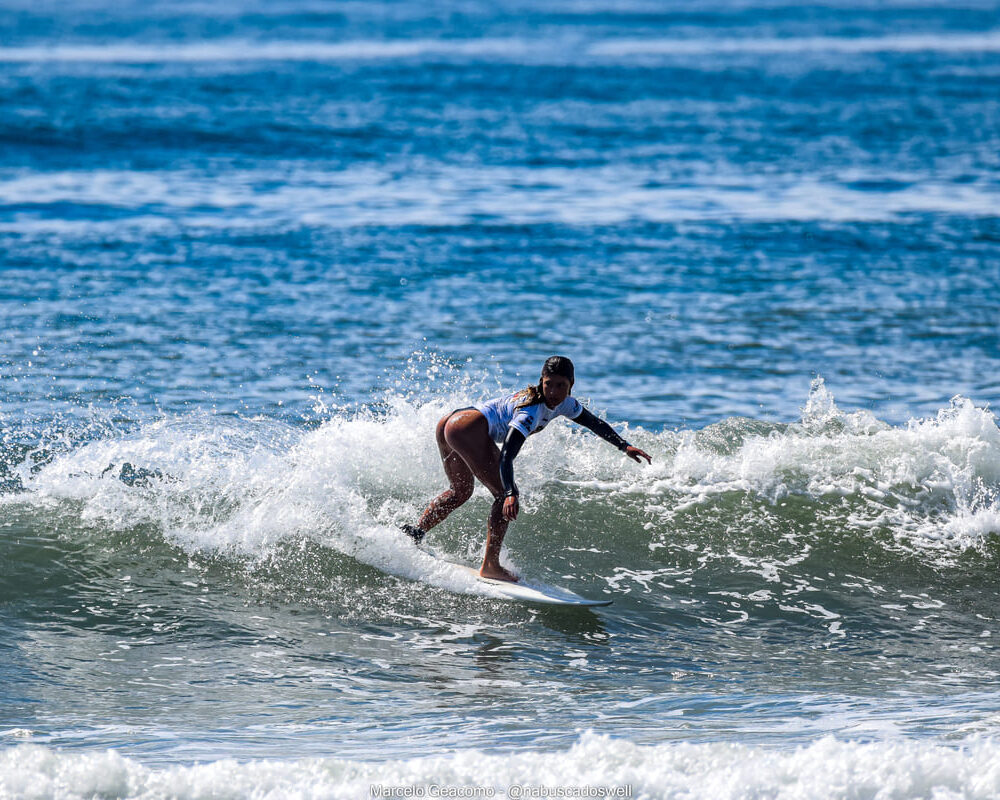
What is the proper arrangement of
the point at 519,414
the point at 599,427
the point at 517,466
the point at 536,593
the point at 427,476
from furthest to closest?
the point at 517,466, the point at 427,476, the point at 536,593, the point at 599,427, the point at 519,414

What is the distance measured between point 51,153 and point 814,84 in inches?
989

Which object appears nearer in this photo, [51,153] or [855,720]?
[855,720]

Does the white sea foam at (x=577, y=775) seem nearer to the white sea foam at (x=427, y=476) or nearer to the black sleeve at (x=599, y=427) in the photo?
the black sleeve at (x=599, y=427)

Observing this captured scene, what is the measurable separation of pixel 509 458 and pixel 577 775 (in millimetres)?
2432

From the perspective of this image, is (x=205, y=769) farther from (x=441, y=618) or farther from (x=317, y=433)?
(x=317, y=433)

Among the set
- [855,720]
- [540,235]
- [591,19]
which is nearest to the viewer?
[855,720]

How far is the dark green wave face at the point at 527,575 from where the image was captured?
670 cm

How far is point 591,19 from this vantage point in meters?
79.8

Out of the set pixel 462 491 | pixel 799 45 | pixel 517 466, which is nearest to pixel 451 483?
pixel 462 491

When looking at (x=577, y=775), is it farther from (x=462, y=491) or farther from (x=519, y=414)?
(x=462, y=491)

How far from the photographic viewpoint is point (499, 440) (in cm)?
812

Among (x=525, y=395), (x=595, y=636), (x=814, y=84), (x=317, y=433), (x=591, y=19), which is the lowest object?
(x=595, y=636)

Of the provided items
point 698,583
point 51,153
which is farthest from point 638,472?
point 51,153

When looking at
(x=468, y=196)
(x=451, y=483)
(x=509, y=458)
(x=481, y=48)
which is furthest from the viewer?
(x=481, y=48)
